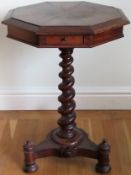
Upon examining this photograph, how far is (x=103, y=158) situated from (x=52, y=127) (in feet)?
1.77

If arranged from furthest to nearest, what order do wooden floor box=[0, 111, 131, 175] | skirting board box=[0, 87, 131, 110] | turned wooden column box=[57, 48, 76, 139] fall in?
skirting board box=[0, 87, 131, 110]
wooden floor box=[0, 111, 131, 175]
turned wooden column box=[57, 48, 76, 139]

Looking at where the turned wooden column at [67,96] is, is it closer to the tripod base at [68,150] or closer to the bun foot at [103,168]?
the tripod base at [68,150]

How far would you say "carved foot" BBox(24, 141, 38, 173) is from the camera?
1676 millimetres

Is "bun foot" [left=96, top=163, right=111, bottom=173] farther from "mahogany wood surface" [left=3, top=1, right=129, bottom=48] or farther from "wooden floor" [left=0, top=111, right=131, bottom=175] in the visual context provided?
"mahogany wood surface" [left=3, top=1, right=129, bottom=48]

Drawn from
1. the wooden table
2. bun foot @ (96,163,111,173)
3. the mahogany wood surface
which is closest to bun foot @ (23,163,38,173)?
the wooden table

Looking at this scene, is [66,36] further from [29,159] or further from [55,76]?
[55,76]

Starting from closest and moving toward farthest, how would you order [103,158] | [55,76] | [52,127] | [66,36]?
[66,36] → [103,158] → [52,127] → [55,76]

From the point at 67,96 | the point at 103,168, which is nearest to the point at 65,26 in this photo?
the point at 67,96

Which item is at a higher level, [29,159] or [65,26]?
[65,26]

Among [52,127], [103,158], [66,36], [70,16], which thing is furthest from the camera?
[52,127]

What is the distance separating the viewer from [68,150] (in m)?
1.73

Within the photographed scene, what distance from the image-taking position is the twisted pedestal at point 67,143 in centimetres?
166

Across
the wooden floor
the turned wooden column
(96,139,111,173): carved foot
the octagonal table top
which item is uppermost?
the octagonal table top

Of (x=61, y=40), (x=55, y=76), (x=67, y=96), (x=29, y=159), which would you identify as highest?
(x=61, y=40)
